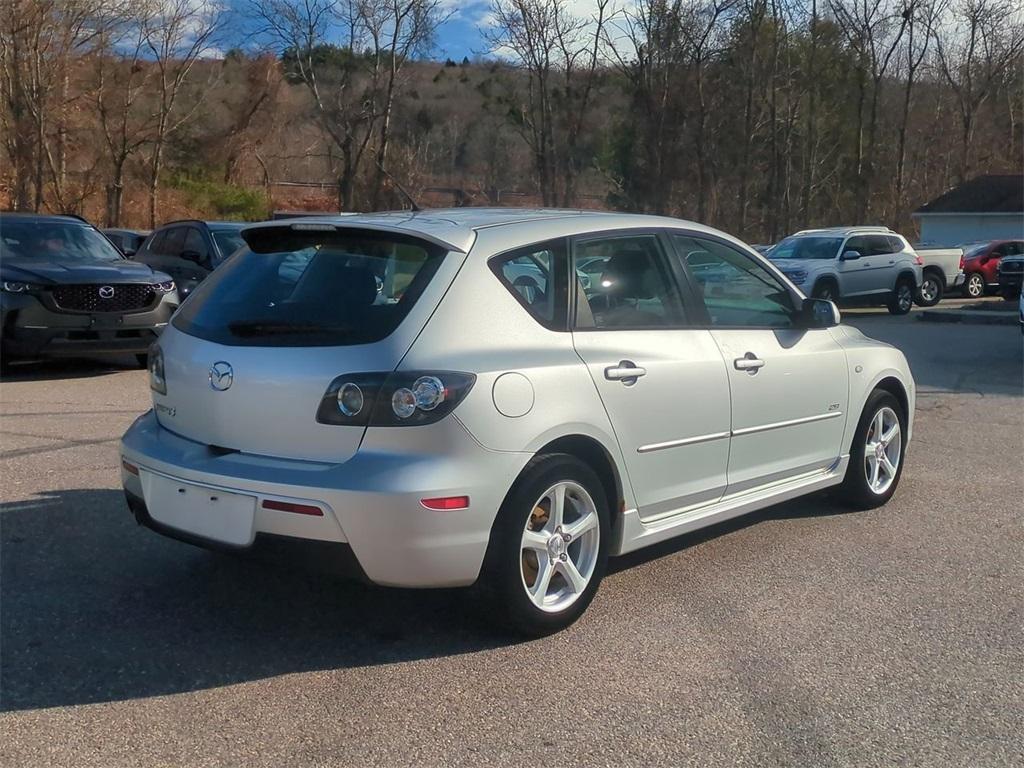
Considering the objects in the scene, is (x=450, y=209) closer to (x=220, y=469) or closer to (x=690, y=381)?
(x=690, y=381)

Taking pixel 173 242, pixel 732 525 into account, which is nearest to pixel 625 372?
pixel 732 525

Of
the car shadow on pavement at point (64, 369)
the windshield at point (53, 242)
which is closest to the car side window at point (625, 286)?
the car shadow on pavement at point (64, 369)

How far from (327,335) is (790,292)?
279 centimetres

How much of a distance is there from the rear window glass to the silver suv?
1854cm

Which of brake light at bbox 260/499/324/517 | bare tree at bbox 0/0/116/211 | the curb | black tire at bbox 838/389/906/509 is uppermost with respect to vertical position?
bare tree at bbox 0/0/116/211

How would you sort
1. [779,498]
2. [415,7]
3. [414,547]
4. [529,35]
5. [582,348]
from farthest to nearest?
[529,35]
[415,7]
[779,498]
[582,348]
[414,547]

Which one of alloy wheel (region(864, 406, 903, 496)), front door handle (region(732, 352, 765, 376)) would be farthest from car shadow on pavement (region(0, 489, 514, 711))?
alloy wheel (region(864, 406, 903, 496))

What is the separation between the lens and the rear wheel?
23.4 m

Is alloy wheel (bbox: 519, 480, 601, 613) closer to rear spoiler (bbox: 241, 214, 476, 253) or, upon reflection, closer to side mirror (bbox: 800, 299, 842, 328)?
rear spoiler (bbox: 241, 214, 476, 253)

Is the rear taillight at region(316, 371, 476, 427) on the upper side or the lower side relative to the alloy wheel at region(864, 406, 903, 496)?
upper

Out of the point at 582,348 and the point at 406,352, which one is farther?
the point at 582,348

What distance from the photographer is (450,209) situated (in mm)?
5211

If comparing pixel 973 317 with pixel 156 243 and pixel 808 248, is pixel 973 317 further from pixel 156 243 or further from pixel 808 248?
pixel 156 243

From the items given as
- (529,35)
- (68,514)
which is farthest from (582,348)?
(529,35)
